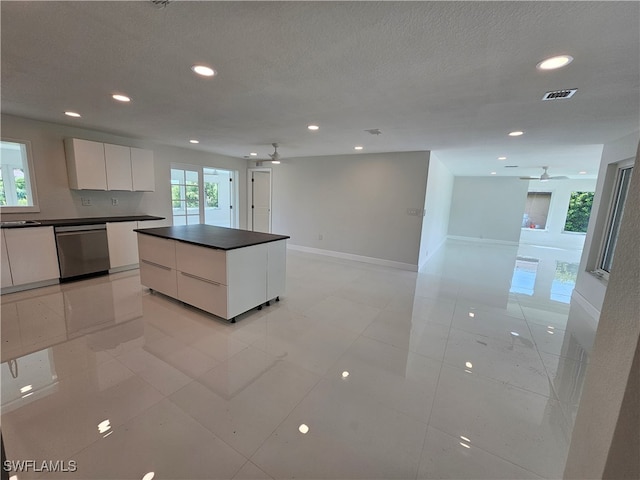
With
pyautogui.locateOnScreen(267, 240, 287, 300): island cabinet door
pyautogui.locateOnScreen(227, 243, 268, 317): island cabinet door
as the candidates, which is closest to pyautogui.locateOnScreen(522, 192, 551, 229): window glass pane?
pyautogui.locateOnScreen(267, 240, 287, 300): island cabinet door

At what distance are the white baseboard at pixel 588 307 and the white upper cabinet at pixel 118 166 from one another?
6975 millimetres

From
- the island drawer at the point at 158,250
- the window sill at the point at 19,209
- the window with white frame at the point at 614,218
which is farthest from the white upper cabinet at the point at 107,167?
the window with white frame at the point at 614,218

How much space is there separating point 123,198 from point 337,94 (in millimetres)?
4528

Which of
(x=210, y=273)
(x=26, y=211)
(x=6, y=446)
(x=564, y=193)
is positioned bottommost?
(x=6, y=446)

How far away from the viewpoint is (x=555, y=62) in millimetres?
1740

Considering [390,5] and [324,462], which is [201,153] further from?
[324,462]

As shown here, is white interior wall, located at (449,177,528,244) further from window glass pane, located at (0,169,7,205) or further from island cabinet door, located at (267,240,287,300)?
window glass pane, located at (0,169,7,205)

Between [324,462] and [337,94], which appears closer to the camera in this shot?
[324,462]

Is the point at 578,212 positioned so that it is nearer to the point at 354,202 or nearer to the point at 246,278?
the point at 354,202

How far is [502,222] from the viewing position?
29.6 ft

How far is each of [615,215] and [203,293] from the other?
5.50 m

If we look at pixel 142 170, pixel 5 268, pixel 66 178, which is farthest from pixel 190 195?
pixel 5 268

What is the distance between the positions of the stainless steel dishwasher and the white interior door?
12.3ft

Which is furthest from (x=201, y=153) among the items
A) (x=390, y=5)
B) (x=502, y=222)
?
(x=502, y=222)
